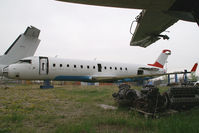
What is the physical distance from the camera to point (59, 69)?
13594 millimetres

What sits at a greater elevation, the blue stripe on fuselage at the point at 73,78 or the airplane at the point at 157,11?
the airplane at the point at 157,11

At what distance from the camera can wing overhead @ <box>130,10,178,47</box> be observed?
3840 millimetres

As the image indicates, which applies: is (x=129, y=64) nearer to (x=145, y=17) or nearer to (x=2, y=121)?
(x=145, y=17)

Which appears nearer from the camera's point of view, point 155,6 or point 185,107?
point 155,6

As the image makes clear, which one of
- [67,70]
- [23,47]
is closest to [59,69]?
[67,70]

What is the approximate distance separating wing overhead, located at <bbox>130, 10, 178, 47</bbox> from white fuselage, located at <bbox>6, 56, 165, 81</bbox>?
9.73 metres

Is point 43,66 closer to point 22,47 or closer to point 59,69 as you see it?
point 59,69

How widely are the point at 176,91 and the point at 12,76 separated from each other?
12.6m

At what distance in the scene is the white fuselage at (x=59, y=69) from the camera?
12.4 meters

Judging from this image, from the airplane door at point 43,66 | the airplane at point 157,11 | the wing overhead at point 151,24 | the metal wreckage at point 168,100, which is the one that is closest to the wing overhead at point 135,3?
the airplane at point 157,11

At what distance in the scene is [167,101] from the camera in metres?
3.79

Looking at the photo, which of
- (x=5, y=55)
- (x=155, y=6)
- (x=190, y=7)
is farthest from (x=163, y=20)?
(x=5, y=55)

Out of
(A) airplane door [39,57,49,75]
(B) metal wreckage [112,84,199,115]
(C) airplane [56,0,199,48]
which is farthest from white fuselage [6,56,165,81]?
(B) metal wreckage [112,84,199,115]

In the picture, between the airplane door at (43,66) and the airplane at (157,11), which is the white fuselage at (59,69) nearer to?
the airplane door at (43,66)
